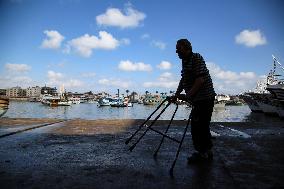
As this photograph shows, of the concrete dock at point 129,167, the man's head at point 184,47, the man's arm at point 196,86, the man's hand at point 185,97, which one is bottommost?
the concrete dock at point 129,167

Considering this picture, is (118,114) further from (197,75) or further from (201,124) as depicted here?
(197,75)

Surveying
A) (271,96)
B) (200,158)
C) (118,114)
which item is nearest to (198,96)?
(200,158)

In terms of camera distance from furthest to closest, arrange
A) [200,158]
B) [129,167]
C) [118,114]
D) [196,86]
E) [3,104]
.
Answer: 1. [118,114]
2. [3,104]
3. [200,158]
4. [196,86]
5. [129,167]

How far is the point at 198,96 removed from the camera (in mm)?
4535

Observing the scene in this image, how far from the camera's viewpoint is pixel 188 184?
3.15m

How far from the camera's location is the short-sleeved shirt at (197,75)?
4.45 m

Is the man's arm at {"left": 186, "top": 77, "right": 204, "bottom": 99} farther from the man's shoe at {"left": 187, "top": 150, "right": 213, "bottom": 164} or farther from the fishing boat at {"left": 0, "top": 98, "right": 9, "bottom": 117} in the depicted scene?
the fishing boat at {"left": 0, "top": 98, "right": 9, "bottom": 117}

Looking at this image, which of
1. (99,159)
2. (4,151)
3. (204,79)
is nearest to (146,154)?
(99,159)

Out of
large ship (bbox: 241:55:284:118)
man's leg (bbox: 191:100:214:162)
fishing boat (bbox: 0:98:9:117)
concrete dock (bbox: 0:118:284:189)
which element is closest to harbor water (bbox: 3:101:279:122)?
large ship (bbox: 241:55:284:118)

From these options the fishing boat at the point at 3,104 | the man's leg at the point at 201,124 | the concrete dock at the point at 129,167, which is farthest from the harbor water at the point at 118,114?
the man's leg at the point at 201,124

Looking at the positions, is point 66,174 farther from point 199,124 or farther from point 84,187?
point 199,124

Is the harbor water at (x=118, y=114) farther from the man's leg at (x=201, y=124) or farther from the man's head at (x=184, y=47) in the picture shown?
the man's head at (x=184, y=47)

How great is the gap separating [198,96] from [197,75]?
0.32 metres

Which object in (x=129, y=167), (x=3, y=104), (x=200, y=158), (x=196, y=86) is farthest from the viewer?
(x=3, y=104)
